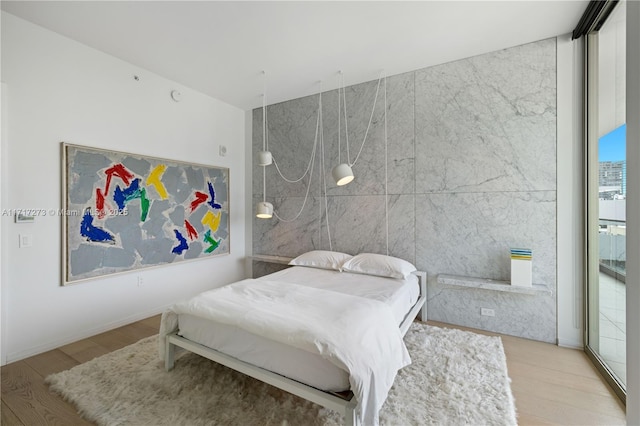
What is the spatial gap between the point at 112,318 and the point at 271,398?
2.21 meters

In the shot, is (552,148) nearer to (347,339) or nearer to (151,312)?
(347,339)

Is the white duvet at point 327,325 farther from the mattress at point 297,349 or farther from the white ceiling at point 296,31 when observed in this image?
the white ceiling at point 296,31

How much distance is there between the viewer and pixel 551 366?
223 cm

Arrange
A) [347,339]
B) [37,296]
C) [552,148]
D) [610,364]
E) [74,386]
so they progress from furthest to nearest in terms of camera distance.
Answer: [552,148], [37,296], [610,364], [74,386], [347,339]

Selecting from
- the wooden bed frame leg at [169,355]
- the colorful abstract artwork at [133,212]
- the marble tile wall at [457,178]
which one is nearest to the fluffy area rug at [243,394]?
the wooden bed frame leg at [169,355]

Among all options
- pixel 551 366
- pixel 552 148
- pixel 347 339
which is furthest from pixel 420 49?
pixel 551 366

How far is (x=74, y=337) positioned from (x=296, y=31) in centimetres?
360

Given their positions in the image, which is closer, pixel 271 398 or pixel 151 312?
pixel 271 398

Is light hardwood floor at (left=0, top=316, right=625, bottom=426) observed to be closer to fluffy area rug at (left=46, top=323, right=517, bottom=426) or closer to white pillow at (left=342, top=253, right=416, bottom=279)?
fluffy area rug at (left=46, top=323, right=517, bottom=426)

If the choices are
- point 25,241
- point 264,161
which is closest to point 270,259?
point 264,161

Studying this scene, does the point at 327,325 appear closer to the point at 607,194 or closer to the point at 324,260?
the point at 324,260

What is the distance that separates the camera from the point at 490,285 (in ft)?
8.82

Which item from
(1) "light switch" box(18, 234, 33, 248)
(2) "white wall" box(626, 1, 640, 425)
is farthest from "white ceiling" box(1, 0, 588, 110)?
(1) "light switch" box(18, 234, 33, 248)

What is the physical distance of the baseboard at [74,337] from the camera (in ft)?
7.61
